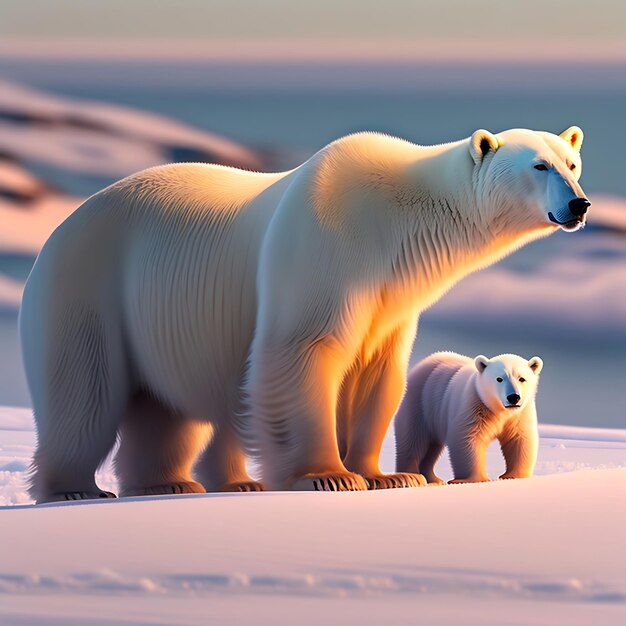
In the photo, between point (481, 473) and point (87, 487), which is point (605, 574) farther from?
point (481, 473)

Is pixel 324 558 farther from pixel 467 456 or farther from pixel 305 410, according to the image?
pixel 467 456

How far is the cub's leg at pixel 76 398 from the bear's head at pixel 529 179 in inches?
76.7

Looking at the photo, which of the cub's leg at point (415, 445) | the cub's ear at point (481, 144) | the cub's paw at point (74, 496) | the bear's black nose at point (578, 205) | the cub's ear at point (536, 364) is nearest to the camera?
the bear's black nose at point (578, 205)

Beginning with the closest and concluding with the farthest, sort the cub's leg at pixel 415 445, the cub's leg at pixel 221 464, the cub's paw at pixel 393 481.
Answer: the cub's paw at pixel 393 481 → the cub's leg at pixel 221 464 → the cub's leg at pixel 415 445

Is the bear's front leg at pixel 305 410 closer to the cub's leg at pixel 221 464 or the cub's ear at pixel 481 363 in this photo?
the cub's leg at pixel 221 464

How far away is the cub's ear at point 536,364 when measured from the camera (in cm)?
790

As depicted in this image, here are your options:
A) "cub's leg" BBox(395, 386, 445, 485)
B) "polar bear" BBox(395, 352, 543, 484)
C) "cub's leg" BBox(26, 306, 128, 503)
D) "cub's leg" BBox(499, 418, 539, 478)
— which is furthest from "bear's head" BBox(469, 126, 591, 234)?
"cub's leg" BBox(395, 386, 445, 485)

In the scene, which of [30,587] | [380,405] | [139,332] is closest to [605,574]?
[30,587]

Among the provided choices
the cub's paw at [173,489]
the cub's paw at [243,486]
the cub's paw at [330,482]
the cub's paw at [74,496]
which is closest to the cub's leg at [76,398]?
the cub's paw at [74,496]

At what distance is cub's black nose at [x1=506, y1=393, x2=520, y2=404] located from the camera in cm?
761

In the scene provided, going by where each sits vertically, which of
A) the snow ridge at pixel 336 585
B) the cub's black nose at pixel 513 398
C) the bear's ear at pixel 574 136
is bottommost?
the cub's black nose at pixel 513 398

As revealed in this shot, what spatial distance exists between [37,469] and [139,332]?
0.84m

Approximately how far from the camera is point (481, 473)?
7598 mm

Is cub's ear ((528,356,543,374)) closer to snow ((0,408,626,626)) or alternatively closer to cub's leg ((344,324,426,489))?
cub's leg ((344,324,426,489))
